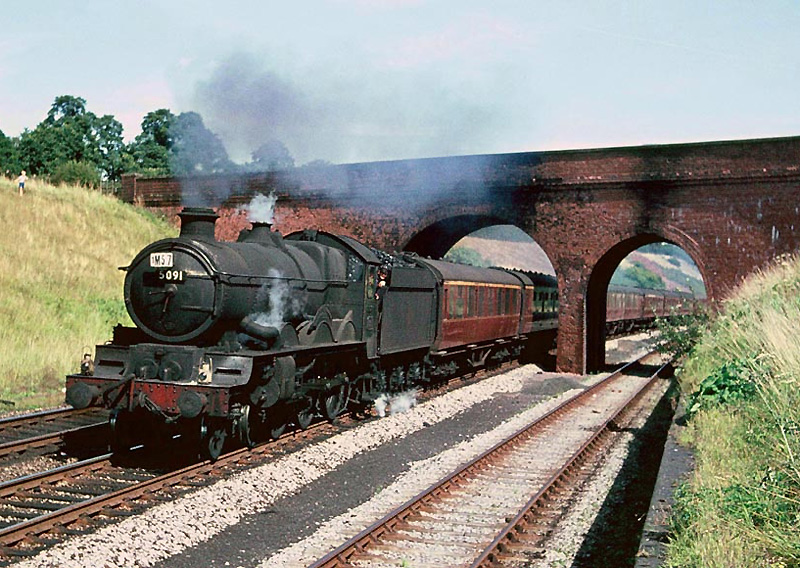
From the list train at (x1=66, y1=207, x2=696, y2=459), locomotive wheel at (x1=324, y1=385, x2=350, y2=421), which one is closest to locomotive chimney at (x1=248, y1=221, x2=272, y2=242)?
train at (x1=66, y1=207, x2=696, y2=459)

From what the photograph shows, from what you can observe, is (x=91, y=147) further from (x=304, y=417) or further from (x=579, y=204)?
(x=304, y=417)

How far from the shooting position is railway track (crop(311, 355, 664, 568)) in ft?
21.9

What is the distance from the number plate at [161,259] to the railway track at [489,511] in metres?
3.95

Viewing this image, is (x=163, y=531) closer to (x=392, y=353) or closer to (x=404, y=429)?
(x=404, y=429)

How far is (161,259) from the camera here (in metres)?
9.27

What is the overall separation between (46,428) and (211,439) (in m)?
3.29

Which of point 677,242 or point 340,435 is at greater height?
point 677,242

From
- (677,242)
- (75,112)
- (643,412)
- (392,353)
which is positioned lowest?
(643,412)

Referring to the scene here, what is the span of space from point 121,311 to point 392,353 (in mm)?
9836

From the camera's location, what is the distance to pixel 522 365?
78.9ft

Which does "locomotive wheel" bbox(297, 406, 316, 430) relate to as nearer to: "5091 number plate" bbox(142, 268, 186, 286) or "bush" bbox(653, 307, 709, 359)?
"5091 number plate" bbox(142, 268, 186, 286)

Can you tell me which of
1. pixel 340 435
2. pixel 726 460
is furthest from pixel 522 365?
pixel 726 460

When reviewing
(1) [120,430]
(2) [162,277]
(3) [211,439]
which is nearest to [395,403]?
(3) [211,439]

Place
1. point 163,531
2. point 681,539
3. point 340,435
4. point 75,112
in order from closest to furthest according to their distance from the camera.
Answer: point 681,539 < point 163,531 < point 340,435 < point 75,112
